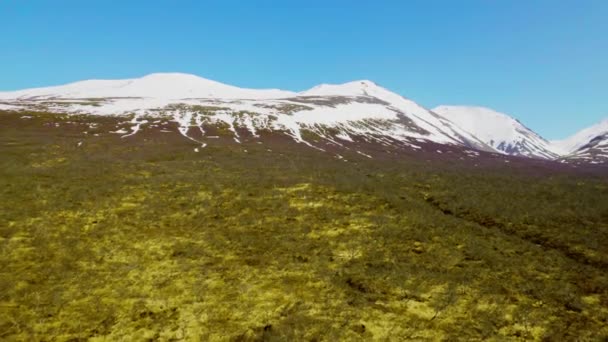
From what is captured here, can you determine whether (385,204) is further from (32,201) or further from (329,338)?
(32,201)

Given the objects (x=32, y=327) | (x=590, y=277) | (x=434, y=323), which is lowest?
(x=32, y=327)

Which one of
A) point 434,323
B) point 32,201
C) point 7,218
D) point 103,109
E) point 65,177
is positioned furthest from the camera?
point 103,109

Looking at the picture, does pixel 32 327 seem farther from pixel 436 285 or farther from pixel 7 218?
pixel 436 285

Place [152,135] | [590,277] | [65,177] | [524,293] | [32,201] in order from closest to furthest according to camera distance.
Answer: [524,293] → [590,277] → [32,201] → [65,177] → [152,135]

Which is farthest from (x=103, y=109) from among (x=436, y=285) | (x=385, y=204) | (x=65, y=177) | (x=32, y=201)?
(x=436, y=285)

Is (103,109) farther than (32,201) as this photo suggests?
Yes

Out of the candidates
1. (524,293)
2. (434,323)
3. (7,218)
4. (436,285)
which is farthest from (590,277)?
(7,218)

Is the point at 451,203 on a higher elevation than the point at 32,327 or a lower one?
higher
